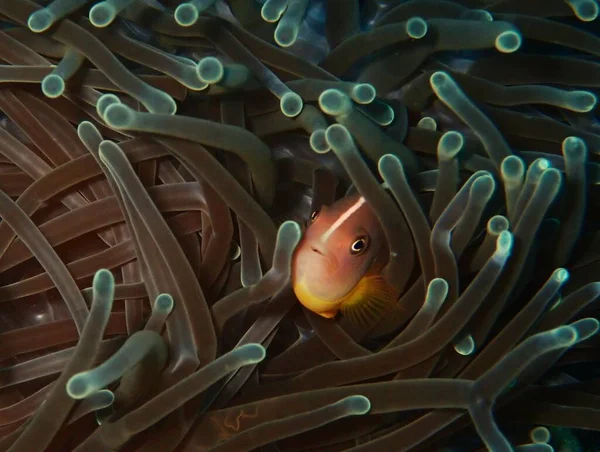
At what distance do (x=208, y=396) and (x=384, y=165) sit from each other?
0.45 meters

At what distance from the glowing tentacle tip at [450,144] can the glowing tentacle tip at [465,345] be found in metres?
0.29

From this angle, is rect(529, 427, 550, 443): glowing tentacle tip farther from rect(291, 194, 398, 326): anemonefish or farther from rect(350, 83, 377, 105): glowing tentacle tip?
rect(350, 83, 377, 105): glowing tentacle tip

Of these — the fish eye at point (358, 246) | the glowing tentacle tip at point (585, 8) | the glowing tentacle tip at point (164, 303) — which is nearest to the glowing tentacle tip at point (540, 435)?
the fish eye at point (358, 246)

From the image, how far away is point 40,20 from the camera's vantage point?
1.01 meters

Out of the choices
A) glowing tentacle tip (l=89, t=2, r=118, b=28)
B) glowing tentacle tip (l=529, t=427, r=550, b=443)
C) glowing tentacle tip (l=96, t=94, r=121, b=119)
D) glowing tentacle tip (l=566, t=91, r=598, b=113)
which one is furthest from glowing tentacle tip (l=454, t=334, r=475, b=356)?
glowing tentacle tip (l=89, t=2, r=118, b=28)

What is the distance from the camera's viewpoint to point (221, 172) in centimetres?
98

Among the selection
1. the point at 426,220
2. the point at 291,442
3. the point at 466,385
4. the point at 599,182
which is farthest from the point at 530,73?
the point at 291,442

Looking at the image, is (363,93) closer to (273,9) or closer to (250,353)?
(273,9)

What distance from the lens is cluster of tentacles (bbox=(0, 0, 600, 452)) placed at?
90 cm

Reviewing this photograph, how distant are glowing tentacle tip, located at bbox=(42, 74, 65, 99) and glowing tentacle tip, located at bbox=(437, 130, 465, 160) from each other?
2.03ft

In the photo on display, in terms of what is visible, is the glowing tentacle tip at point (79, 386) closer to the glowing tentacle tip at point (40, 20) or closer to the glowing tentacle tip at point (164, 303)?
the glowing tentacle tip at point (164, 303)

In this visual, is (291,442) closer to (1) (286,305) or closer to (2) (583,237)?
(1) (286,305)

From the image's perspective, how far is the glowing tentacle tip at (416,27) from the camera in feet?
3.64

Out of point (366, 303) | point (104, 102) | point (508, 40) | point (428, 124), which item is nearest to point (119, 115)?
point (104, 102)
